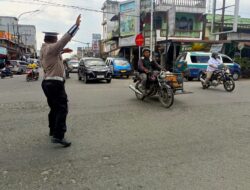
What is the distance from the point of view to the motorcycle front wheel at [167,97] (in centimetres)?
744

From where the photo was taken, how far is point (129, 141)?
4.61m

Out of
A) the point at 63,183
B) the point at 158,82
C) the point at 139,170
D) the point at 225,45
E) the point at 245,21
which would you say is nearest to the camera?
the point at 63,183

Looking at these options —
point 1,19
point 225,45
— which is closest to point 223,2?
point 225,45

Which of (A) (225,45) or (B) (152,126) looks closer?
(B) (152,126)

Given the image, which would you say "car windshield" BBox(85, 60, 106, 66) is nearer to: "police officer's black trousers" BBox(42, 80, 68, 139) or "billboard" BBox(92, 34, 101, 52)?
"police officer's black trousers" BBox(42, 80, 68, 139)

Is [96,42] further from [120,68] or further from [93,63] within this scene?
[93,63]

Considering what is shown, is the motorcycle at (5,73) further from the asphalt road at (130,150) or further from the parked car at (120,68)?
the asphalt road at (130,150)

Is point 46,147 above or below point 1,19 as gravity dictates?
below

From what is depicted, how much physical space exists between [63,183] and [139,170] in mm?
1017

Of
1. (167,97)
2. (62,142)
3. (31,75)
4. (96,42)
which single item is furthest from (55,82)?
(96,42)

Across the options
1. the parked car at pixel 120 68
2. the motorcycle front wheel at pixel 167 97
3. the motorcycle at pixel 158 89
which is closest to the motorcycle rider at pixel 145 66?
the motorcycle at pixel 158 89

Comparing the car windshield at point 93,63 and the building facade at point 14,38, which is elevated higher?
the building facade at point 14,38

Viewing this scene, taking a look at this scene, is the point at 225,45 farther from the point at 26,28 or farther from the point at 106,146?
the point at 26,28

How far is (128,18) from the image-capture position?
30.2 meters
